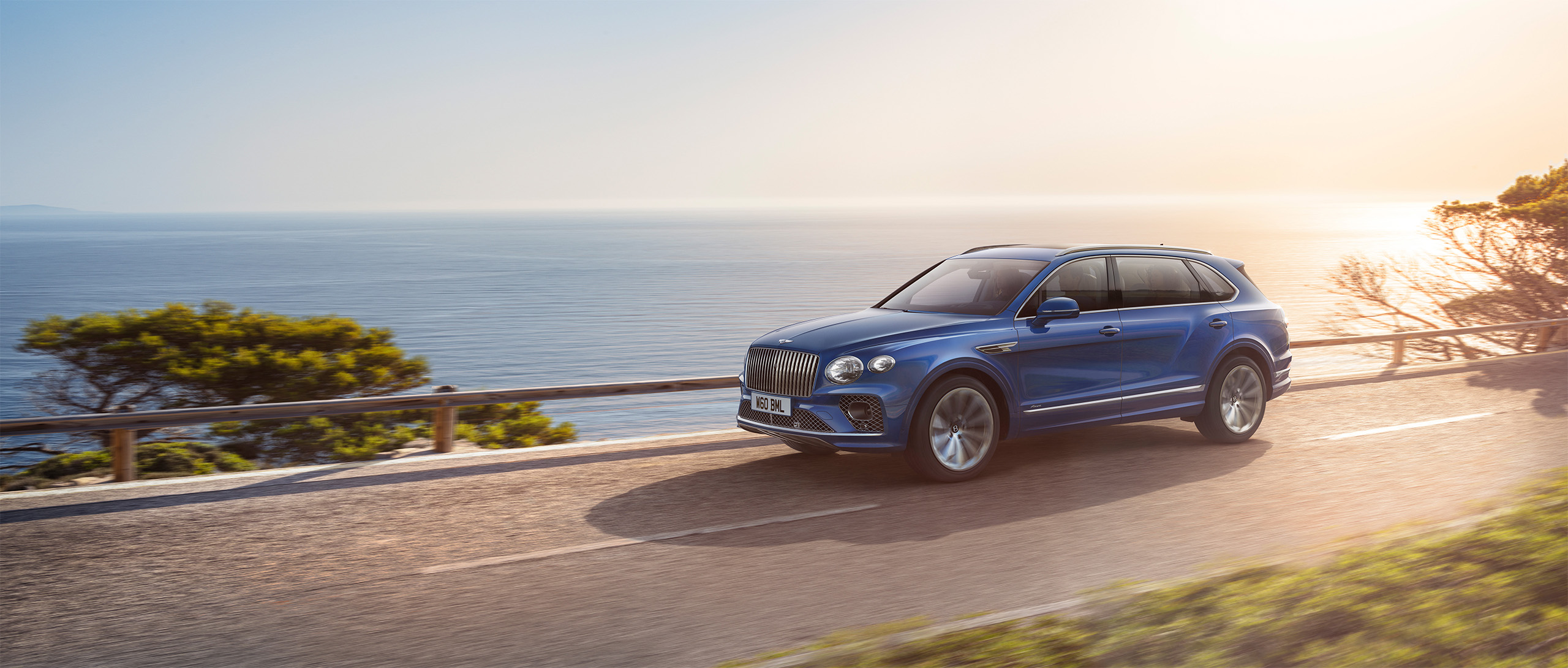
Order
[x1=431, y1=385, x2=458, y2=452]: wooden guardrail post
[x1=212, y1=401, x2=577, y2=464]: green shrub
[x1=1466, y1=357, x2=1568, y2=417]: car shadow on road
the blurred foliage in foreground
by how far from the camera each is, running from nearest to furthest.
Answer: the blurred foliage in foreground < [x1=431, y1=385, x2=458, y2=452]: wooden guardrail post < [x1=1466, y1=357, x2=1568, y2=417]: car shadow on road < [x1=212, y1=401, x2=577, y2=464]: green shrub

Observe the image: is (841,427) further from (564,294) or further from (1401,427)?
(564,294)

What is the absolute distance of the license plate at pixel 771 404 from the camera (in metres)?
7.73

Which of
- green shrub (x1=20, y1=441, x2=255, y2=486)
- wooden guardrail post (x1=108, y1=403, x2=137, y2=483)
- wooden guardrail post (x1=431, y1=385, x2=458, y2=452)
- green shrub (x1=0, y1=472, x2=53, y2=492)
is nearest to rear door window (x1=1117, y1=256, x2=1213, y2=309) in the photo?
wooden guardrail post (x1=431, y1=385, x2=458, y2=452)

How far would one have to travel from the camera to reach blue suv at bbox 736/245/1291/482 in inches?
295

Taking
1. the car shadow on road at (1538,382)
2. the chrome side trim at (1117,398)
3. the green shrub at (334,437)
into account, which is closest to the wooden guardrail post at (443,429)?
the chrome side trim at (1117,398)

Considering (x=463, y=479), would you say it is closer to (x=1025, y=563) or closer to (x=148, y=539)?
(x=148, y=539)

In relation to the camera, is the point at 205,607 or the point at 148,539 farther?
the point at 148,539

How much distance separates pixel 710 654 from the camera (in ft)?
14.3

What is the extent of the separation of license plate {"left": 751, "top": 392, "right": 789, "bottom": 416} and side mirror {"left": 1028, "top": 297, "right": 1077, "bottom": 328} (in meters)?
2.02

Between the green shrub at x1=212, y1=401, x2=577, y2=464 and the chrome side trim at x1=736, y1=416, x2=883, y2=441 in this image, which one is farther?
the green shrub at x1=212, y1=401, x2=577, y2=464

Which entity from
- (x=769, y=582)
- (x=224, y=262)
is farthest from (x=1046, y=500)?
(x=224, y=262)

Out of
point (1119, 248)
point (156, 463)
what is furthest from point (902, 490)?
point (156, 463)

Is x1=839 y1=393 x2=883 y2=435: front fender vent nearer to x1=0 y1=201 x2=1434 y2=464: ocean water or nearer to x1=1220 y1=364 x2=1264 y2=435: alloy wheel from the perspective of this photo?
x1=1220 y1=364 x2=1264 y2=435: alloy wheel

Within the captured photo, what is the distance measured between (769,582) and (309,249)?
19154cm
